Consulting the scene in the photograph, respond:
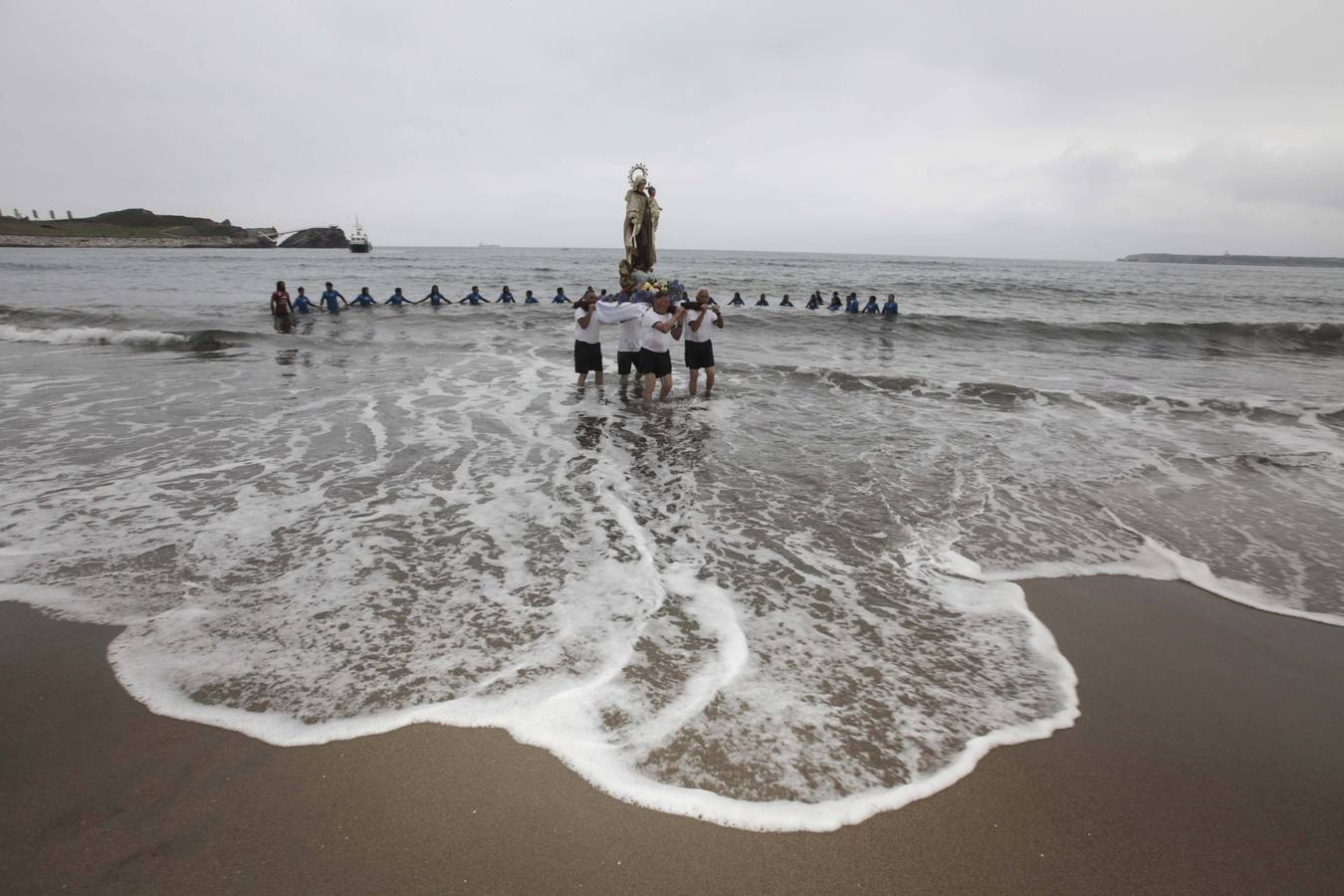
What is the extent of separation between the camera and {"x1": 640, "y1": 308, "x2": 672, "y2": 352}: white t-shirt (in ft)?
30.9

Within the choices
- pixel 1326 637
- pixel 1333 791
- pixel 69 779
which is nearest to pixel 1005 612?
pixel 1333 791

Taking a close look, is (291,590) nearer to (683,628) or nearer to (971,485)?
(683,628)

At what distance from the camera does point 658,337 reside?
951 centimetres

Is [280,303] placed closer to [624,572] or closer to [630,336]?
[630,336]

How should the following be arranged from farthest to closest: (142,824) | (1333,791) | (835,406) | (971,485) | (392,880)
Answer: (835,406) < (971,485) < (1333,791) < (142,824) < (392,880)

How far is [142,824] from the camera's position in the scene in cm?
224

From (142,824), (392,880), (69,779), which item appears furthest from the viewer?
(69,779)

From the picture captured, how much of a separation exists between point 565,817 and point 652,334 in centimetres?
775

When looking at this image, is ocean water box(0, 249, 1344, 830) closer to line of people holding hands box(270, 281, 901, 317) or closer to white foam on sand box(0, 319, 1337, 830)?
white foam on sand box(0, 319, 1337, 830)

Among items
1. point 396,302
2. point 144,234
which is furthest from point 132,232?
point 396,302

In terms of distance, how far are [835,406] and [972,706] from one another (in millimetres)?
7528

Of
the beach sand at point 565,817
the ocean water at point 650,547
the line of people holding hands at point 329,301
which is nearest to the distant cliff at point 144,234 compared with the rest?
the line of people holding hands at point 329,301

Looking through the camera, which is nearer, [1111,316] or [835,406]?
[835,406]

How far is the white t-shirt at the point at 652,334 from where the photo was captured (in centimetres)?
943
